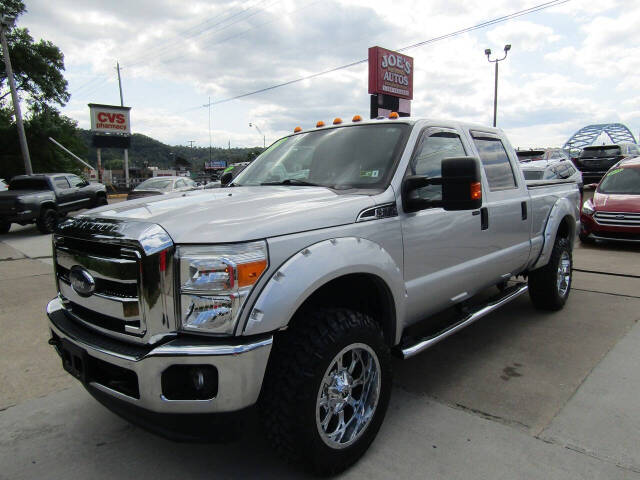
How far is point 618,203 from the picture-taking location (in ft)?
27.5

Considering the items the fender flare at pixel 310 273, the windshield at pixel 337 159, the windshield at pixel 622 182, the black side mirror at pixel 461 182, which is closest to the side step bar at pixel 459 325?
the fender flare at pixel 310 273

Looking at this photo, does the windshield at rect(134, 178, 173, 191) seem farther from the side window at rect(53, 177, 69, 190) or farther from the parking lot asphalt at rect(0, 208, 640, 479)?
the parking lot asphalt at rect(0, 208, 640, 479)

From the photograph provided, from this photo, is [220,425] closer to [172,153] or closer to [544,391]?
[544,391]

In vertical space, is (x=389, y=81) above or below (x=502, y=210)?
above

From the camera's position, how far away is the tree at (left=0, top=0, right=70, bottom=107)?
3594 cm

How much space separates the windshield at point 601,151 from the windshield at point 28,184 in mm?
18982

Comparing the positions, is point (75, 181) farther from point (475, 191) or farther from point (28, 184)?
point (475, 191)

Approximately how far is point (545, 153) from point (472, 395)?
14090 mm

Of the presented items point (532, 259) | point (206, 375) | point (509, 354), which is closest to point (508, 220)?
point (532, 259)

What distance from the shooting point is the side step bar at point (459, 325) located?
9.02 ft

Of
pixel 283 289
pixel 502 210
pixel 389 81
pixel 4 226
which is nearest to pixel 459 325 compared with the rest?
pixel 502 210

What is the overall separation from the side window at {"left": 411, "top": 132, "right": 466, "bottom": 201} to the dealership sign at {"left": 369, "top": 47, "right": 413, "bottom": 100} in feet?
49.0

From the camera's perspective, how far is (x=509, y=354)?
3779 mm

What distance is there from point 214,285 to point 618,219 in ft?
28.4
